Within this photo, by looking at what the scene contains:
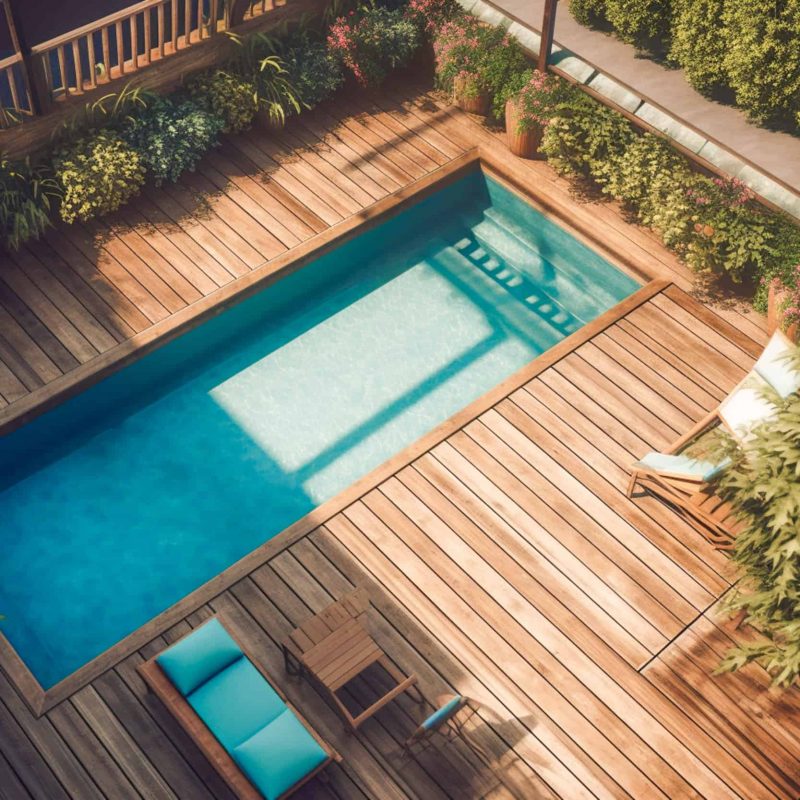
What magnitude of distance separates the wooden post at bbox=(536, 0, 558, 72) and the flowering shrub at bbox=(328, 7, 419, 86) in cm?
130

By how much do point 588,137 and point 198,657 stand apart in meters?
5.22

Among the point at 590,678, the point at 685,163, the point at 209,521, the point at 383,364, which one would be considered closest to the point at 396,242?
the point at 383,364

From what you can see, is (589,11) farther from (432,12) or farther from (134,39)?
(134,39)

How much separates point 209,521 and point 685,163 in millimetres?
4636

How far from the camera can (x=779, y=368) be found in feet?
21.0

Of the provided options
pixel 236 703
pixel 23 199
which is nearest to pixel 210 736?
pixel 236 703

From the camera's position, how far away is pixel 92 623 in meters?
6.42

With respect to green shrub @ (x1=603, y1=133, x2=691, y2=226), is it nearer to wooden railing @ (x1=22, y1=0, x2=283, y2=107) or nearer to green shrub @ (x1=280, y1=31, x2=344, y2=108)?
green shrub @ (x1=280, y1=31, x2=344, y2=108)

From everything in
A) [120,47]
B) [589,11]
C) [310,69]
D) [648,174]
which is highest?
[589,11]

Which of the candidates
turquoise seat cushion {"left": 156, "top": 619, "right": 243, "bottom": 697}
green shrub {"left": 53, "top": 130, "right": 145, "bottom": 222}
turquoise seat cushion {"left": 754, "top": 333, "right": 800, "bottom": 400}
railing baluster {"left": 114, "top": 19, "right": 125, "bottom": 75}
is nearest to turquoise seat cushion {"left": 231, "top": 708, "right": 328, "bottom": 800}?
turquoise seat cushion {"left": 156, "top": 619, "right": 243, "bottom": 697}

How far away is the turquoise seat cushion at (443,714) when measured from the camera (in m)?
5.15

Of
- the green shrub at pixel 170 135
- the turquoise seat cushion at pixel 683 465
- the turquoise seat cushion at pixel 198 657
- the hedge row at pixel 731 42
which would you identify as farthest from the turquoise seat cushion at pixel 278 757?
the hedge row at pixel 731 42

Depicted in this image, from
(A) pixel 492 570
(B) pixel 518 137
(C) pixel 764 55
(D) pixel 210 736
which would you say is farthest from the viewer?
(B) pixel 518 137

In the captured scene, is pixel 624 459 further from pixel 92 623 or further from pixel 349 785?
pixel 92 623
